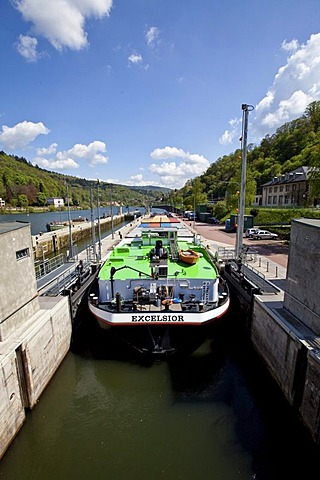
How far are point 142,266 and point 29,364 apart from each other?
6.37 m

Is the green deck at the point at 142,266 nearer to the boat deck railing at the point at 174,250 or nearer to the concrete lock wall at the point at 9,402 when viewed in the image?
the boat deck railing at the point at 174,250

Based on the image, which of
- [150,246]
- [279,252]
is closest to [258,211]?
[279,252]

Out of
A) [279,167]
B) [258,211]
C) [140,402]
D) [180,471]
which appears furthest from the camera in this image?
[279,167]

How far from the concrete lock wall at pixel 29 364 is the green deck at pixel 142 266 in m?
2.70

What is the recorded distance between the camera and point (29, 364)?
8078mm

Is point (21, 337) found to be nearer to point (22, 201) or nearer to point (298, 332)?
point (298, 332)

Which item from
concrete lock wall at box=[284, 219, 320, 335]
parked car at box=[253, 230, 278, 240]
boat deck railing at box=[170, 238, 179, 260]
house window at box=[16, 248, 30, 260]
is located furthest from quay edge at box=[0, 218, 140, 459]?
parked car at box=[253, 230, 278, 240]

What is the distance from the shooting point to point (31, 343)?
833cm

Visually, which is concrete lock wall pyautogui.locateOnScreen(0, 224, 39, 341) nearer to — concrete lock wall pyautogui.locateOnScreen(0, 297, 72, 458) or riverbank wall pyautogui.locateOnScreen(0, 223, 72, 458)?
riverbank wall pyautogui.locateOnScreen(0, 223, 72, 458)

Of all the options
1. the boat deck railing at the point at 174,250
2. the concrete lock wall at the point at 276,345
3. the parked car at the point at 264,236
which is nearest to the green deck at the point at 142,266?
the boat deck railing at the point at 174,250

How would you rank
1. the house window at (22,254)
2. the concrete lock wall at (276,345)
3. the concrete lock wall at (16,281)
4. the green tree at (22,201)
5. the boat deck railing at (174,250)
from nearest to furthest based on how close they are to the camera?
the concrete lock wall at (16,281), the concrete lock wall at (276,345), the house window at (22,254), the boat deck railing at (174,250), the green tree at (22,201)

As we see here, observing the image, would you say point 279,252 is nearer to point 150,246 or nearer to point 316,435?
point 150,246

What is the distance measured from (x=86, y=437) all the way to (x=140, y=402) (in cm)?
195

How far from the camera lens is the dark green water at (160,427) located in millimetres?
6832
